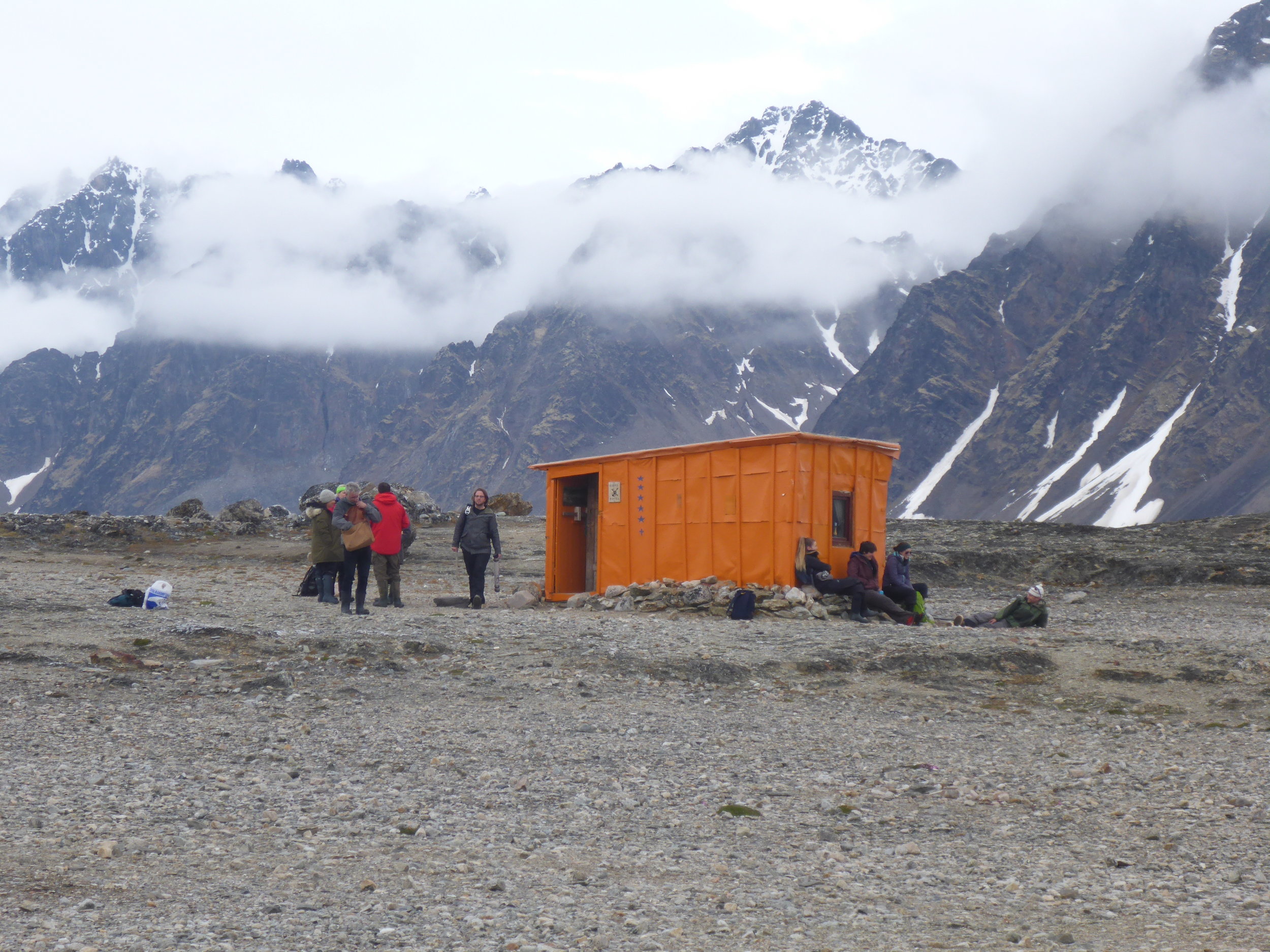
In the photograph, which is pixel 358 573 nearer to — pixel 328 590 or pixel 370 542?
pixel 370 542

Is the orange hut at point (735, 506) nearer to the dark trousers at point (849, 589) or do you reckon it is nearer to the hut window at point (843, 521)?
the hut window at point (843, 521)

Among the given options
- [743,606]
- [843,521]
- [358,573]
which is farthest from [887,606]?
[358,573]

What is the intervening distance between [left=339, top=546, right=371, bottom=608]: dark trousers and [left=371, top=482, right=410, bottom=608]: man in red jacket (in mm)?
504

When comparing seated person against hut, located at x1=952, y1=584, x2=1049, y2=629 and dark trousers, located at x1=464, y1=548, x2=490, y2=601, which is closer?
seated person against hut, located at x1=952, y1=584, x2=1049, y2=629

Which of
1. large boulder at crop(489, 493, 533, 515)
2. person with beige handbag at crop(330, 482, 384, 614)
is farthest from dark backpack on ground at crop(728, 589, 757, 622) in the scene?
large boulder at crop(489, 493, 533, 515)

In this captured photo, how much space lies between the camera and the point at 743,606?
1836cm

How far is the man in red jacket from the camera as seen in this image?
17688mm

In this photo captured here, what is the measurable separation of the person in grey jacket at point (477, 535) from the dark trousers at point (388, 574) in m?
1.12

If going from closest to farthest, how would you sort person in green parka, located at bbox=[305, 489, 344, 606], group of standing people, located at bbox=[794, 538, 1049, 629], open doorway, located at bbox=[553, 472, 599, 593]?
1. person in green parka, located at bbox=[305, 489, 344, 606]
2. group of standing people, located at bbox=[794, 538, 1049, 629]
3. open doorway, located at bbox=[553, 472, 599, 593]

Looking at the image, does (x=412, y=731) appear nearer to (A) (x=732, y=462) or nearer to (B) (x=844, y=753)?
(B) (x=844, y=753)

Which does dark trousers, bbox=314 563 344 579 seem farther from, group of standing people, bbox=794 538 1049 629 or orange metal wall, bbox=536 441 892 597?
group of standing people, bbox=794 538 1049 629

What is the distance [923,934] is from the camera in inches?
214

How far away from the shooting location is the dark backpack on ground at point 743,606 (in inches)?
722

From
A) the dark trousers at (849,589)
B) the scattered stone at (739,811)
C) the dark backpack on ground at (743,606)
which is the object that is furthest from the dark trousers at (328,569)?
the scattered stone at (739,811)
